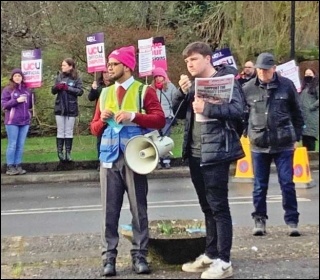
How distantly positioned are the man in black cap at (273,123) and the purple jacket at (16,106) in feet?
10.2

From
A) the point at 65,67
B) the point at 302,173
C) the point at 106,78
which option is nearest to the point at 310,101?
the point at 302,173

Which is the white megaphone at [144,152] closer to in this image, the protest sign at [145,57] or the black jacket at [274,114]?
the black jacket at [274,114]

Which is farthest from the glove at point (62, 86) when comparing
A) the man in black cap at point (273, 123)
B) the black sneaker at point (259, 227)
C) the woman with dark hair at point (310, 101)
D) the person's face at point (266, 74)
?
the woman with dark hair at point (310, 101)

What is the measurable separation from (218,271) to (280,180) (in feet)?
6.56

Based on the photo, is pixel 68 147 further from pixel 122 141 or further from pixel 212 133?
pixel 212 133

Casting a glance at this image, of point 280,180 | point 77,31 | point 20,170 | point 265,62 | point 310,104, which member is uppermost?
point 77,31

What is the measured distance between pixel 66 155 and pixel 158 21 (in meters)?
3.08

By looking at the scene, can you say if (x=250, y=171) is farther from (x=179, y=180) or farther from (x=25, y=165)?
(x=25, y=165)

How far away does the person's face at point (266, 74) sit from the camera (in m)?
7.66

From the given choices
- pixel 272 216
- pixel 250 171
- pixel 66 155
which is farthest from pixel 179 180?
pixel 272 216

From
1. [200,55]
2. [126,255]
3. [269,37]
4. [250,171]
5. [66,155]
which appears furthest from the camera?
[269,37]

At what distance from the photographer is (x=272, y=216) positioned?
9484mm

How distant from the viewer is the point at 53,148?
34.6 ft

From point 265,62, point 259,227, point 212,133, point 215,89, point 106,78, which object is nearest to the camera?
point 215,89
